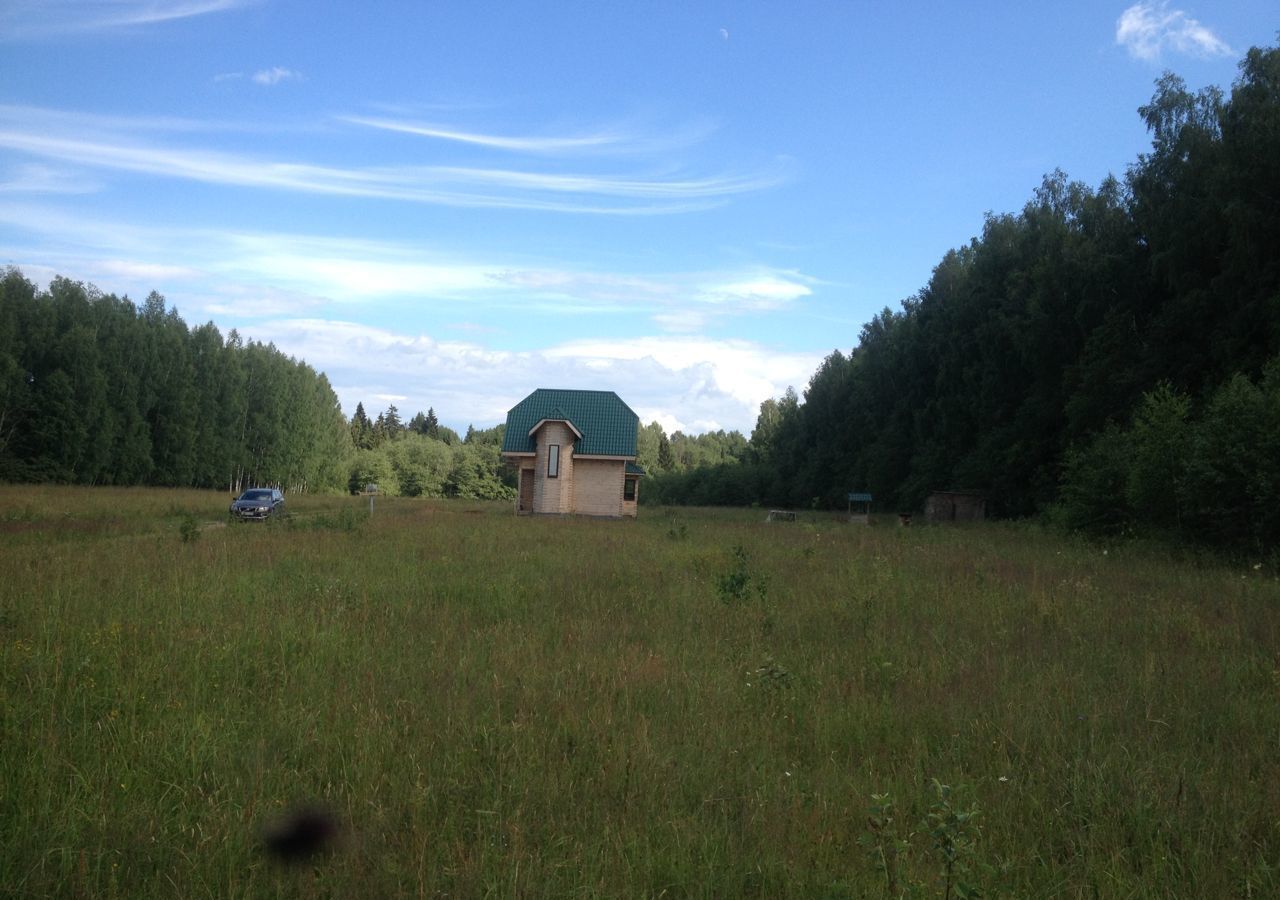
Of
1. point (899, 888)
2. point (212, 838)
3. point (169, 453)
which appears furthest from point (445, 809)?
point (169, 453)

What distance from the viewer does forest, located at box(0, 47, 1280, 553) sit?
24.8 m

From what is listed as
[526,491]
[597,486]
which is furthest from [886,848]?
[526,491]

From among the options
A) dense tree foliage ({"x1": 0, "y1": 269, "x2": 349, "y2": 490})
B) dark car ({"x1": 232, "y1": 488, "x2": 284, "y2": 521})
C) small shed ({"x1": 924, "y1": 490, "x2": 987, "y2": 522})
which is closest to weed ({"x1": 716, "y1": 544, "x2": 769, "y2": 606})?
dark car ({"x1": 232, "y1": 488, "x2": 284, "y2": 521})

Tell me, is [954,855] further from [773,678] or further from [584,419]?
[584,419]

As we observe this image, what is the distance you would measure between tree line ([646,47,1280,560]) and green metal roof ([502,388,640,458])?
2012 centimetres

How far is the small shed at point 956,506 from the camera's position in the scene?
49.7m

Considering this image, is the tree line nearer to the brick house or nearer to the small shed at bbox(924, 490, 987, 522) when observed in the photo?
the small shed at bbox(924, 490, 987, 522)

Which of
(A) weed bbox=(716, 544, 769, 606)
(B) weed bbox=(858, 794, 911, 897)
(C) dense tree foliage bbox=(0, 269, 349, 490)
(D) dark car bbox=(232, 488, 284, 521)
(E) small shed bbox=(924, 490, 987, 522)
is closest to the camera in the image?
(B) weed bbox=(858, 794, 911, 897)

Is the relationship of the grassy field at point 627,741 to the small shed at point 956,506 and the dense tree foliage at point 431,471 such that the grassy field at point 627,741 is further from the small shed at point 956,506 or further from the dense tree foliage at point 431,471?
the dense tree foliage at point 431,471

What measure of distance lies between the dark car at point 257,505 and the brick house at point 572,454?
1077 cm

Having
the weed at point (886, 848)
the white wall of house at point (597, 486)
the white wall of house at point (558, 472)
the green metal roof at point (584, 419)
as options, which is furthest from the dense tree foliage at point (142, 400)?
the weed at point (886, 848)

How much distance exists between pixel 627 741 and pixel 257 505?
3383 centimetres

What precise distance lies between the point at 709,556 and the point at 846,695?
9.76 meters

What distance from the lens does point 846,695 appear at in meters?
7.05
